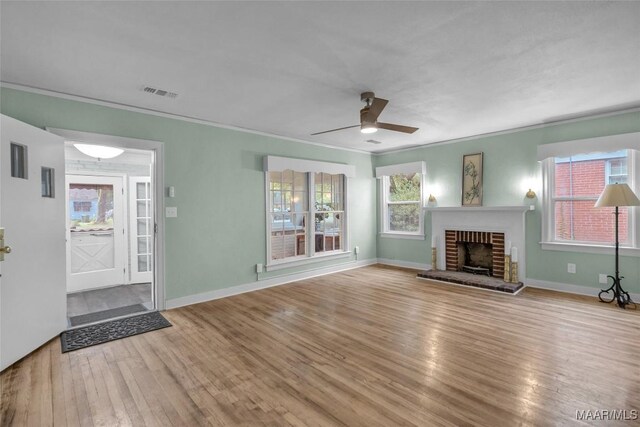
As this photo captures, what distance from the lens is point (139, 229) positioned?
5.36 meters

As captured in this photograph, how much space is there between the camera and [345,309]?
155 inches

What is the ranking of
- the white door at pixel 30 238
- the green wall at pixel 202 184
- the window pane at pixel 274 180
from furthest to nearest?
the window pane at pixel 274 180
the green wall at pixel 202 184
the white door at pixel 30 238

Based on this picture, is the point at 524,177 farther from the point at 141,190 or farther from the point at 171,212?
the point at 141,190

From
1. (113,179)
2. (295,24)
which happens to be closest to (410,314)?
(295,24)

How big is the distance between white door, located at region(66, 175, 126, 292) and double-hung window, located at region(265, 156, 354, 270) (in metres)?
2.53

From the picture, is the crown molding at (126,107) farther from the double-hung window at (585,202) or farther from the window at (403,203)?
the double-hung window at (585,202)

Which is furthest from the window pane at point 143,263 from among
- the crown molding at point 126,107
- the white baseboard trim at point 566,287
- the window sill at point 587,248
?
the window sill at point 587,248

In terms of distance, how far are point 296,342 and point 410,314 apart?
1.49 m

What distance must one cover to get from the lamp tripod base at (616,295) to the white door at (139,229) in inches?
265

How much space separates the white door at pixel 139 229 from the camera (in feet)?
17.4

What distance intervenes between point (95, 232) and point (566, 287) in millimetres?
7325

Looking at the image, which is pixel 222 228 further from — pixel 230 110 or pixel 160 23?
pixel 160 23

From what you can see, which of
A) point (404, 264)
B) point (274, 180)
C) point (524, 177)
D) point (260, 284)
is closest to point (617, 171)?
point (524, 177)

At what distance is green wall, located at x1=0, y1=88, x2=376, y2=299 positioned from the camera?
11.4 ft
